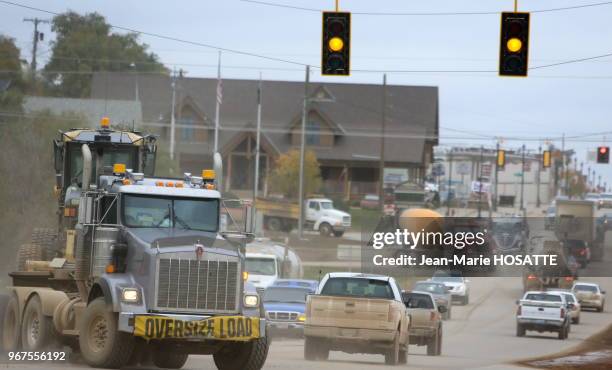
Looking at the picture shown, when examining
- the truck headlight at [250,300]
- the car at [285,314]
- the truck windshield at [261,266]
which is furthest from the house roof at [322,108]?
the truck headlight at [250,300]

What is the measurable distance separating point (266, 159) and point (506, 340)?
6132 centimetres

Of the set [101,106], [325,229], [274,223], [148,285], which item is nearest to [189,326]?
[148,285]

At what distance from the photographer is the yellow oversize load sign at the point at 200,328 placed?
16844mm

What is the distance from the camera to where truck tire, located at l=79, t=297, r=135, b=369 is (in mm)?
17094

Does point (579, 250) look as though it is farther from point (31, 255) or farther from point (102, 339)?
point (102, 339)

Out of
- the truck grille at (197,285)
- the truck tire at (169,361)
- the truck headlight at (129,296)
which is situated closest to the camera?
the truck headlight at (129,296)

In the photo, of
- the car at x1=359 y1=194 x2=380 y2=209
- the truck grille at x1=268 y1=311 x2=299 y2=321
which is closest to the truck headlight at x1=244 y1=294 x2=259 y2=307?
the truck grille at x1=268 y1=311 x2=299 y2=321

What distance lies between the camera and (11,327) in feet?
67.9

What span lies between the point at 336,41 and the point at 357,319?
5932 mm

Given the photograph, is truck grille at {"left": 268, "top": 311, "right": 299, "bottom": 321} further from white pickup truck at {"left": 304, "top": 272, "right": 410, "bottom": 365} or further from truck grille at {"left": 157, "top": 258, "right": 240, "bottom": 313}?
truck grille at {"left": 157, "top": 258, "right": 240, "bottom": 313}

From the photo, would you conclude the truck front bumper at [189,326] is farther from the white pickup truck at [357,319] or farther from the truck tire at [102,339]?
the white pickup truck at [357,319]

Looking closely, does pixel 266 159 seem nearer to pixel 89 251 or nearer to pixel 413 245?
pixel 413 245

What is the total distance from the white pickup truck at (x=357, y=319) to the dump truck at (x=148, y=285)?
4.86 meters

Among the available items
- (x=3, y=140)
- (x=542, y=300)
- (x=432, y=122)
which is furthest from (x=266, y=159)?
(x=542, y=300)
